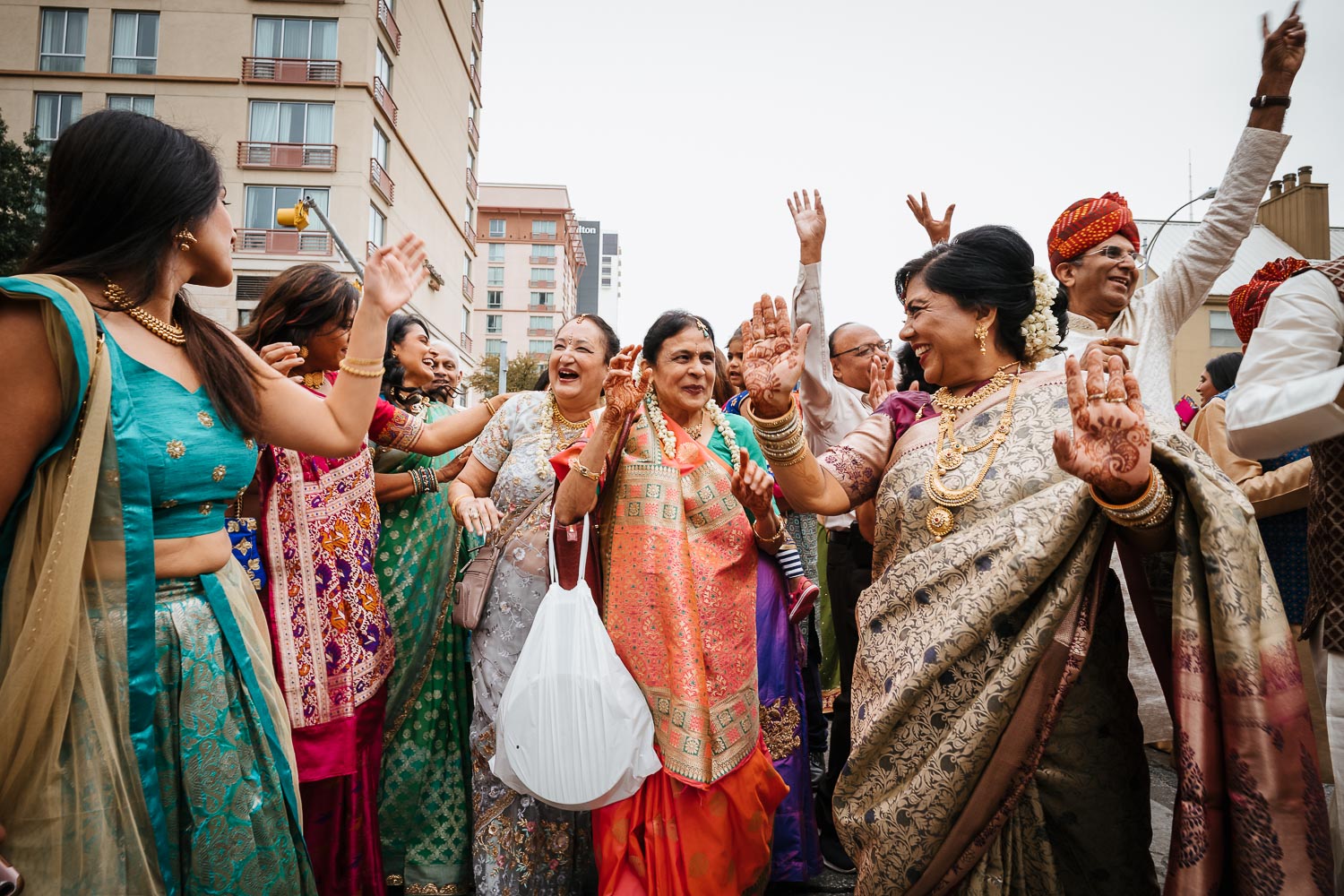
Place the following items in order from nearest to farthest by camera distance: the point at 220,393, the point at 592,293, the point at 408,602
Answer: the point at 220,393
the point at 408,602
the point at 592,293

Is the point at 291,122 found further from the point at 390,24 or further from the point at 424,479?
the point at 424,479

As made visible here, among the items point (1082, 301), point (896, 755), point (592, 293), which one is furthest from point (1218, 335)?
point (592, 293)

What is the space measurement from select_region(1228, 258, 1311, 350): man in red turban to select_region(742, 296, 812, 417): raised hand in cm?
119

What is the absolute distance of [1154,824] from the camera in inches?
124

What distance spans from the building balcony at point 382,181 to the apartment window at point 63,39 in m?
8.54

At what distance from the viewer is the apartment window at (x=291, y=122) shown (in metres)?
22.4

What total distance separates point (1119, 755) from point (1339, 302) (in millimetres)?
1134

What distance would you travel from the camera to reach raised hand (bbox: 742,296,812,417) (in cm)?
213

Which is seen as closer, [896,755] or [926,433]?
[896,755]

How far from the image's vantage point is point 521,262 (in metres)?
67.4

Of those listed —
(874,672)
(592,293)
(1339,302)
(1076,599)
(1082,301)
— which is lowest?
(874,672)

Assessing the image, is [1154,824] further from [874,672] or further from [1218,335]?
[1218,335]

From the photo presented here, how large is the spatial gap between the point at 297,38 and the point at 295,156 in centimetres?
350

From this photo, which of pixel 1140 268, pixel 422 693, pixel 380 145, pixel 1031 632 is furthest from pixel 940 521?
pixel 380 145
